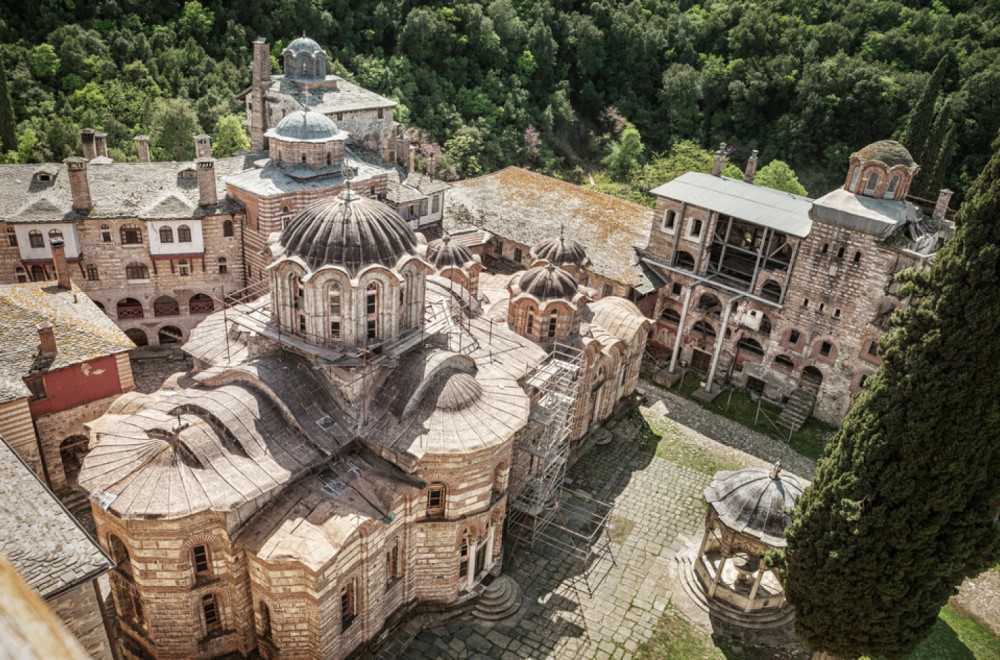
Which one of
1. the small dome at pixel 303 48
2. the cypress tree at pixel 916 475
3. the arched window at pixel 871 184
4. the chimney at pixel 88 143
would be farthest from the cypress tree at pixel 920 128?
the chimney at pixel 88 143

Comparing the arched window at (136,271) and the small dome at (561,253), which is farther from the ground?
the small dome at (561,253)

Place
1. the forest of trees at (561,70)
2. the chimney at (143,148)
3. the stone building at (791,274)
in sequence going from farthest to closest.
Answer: the forest of trees at (561,70), the chimney at (143,148), the stone building at (791,274)

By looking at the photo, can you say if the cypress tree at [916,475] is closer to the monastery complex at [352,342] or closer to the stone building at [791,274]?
the monastery complex at [352,342]

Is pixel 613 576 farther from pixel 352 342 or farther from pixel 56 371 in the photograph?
pixel 56 371

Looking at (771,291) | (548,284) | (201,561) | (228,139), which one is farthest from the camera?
(228,139)

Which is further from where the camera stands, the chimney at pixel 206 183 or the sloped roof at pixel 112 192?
the chimney at pixel 206 183

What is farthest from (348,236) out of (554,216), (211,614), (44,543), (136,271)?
(554,216)

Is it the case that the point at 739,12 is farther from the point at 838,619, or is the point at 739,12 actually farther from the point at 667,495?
the point at 838,619

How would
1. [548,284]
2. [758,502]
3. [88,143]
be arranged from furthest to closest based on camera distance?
[88,143], [548,284], [758,502]
